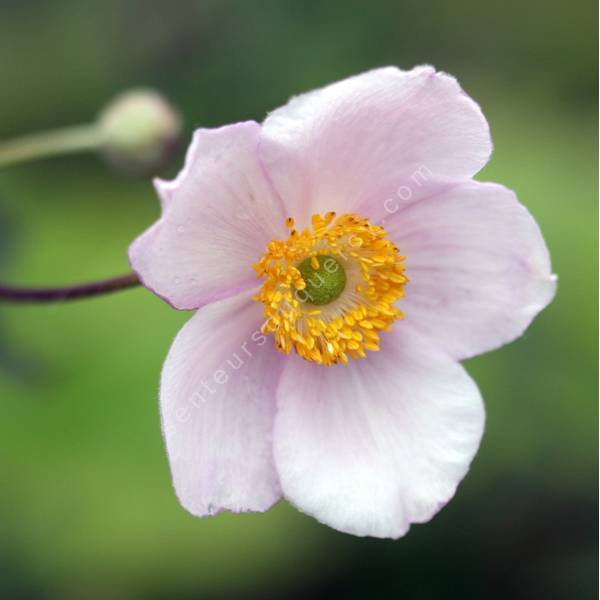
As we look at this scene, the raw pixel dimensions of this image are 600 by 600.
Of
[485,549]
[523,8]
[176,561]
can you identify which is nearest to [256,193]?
[176,561]

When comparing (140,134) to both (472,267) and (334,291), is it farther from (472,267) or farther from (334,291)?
(472,267)

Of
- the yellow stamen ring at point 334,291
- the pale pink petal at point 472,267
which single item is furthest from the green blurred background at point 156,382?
the yellow stamen ring at point 334,291

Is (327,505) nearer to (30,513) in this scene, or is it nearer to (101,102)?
(30,513)

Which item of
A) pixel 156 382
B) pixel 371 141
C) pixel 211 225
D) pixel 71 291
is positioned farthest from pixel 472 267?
pixel 156 382

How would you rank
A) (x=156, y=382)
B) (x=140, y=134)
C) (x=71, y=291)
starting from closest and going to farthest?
(x=71, y=291) → (x=140, y=134) → (x=156, y=382)

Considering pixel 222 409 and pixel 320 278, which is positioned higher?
pixel 320 278

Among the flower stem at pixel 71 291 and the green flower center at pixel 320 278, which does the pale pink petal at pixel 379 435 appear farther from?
the flower stem at pixel 71 291
